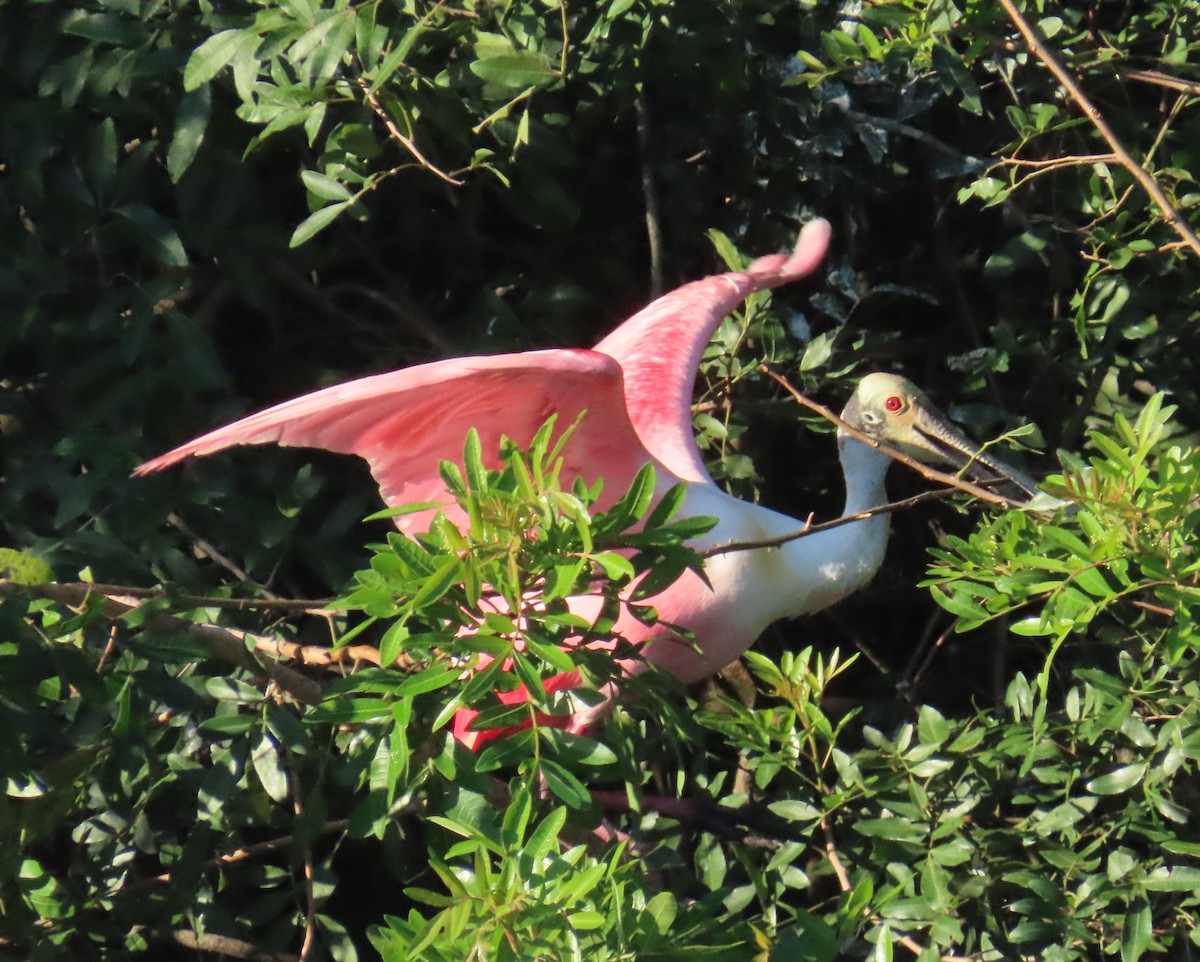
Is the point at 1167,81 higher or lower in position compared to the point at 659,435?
higher

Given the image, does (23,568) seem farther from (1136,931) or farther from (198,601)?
(1136,931)

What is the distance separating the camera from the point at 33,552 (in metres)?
2.50

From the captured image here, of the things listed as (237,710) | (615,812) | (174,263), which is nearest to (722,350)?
(615,812)

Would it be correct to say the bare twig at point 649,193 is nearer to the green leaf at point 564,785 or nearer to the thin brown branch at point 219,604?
the thin brown branch at point 219,604

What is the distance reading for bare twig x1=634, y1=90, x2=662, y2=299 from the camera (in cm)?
333

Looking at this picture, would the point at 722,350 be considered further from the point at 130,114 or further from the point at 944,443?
the point at 130,114

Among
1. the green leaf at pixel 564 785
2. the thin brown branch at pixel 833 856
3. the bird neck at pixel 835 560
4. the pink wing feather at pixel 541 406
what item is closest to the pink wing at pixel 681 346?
the pink wing feather at pixel 541 406

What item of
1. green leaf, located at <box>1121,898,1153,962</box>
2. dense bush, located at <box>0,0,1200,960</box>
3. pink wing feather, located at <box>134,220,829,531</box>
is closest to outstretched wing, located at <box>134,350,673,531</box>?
pink wing feather, located at <box>134,220,829,531</box>

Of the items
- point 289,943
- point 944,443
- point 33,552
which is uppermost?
point 33,552

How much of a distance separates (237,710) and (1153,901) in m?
1.43

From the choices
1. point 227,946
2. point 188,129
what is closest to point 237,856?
point 227,946

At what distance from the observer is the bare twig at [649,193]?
3.33 metres

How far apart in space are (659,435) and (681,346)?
0.64ft

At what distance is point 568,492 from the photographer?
263cm
